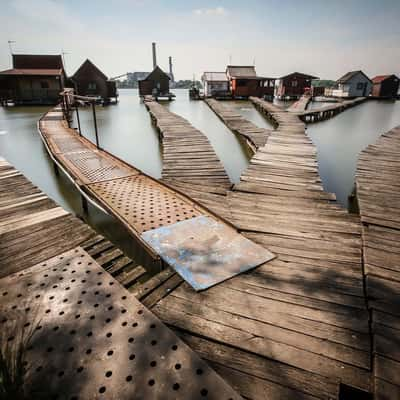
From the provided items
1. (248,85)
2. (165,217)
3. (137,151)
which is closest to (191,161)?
(165,217)

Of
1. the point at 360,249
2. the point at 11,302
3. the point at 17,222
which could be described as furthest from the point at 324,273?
the point at 17,222

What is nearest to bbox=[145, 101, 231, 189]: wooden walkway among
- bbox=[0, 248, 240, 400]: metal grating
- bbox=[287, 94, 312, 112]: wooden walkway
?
bbox=[0, 248, 240, 400]: metal grating

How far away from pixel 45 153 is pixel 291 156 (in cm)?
994

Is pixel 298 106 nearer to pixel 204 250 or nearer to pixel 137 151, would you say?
pixel 137 151

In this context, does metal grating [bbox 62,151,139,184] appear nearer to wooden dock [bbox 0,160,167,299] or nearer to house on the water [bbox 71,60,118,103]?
wooden dock [bbox 0,160,167,299]

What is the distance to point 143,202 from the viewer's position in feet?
14.0

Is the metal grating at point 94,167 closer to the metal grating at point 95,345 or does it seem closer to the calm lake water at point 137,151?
the calm lake water at point 137,151

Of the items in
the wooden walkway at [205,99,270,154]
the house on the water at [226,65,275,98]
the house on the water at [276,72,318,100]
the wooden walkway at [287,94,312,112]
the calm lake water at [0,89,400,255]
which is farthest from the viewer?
the house on the water at [276,72,318,100]

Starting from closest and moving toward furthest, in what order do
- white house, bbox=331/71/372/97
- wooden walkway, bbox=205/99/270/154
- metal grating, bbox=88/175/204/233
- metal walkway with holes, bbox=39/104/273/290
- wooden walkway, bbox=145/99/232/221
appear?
1. metal walkway with holes, bbox=39/104/273/290
2. metal grating, bbox=88/175/204/233
3. wooden walkway, bbox=145/99/232/221
4. wooden walkway, bbox=205/99/270/154
5. white house, bbox=331/71/372/97

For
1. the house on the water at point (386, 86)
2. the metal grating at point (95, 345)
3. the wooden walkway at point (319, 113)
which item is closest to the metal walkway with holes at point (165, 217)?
the metal grating at point (95, 345)

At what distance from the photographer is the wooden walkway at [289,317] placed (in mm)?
1670

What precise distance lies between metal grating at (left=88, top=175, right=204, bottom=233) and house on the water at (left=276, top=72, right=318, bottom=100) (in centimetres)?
4806

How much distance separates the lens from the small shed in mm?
40656

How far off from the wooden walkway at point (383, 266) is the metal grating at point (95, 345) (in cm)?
106
